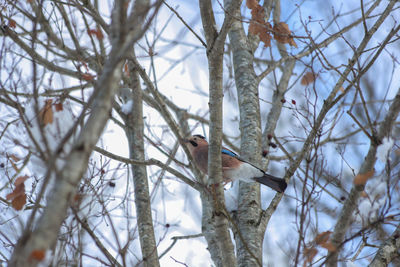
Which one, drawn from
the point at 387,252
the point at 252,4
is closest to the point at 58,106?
the point at 252,4

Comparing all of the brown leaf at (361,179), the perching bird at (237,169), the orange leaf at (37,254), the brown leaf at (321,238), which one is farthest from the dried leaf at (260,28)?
the orange leaf at (37,254)

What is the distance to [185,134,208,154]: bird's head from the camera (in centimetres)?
480

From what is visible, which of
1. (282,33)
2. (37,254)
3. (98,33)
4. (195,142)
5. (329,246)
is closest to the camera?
(37,254)

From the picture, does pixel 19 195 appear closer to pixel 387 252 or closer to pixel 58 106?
pixel 58 106

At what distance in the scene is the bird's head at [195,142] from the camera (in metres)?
4.80

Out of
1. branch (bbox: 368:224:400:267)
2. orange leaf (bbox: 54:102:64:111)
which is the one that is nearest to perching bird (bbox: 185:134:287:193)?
branch (bbox: 368:224:400:267)

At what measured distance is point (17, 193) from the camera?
264 centimetres

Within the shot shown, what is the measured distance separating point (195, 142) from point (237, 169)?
1.04 metres

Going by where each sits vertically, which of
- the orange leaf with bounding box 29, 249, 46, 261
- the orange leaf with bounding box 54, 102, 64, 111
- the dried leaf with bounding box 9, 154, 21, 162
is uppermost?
the dried leaf with bounding box 9, 154, 21, 162

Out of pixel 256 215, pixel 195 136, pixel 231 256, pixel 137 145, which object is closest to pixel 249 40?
pixel 195 136

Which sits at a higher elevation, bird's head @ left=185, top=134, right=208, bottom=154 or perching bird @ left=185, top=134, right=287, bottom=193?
bird's head @ left=185, top=134, right=208, bottom=154

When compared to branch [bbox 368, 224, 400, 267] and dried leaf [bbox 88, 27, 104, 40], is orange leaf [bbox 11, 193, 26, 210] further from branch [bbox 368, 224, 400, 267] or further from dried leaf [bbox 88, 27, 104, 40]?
branch [bbox 368, 224, 400, 267]

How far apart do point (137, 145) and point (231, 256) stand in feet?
5.43

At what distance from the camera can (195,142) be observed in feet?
15.9
